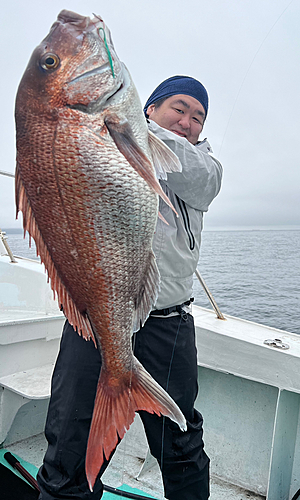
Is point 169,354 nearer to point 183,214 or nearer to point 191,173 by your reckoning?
point 183,214

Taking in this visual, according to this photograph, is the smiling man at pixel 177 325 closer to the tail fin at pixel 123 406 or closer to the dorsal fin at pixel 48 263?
the tail fin at pixel 123 406

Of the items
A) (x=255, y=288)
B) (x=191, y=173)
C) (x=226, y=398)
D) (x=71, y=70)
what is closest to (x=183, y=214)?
(x=191, y=173)

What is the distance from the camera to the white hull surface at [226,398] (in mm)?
2674

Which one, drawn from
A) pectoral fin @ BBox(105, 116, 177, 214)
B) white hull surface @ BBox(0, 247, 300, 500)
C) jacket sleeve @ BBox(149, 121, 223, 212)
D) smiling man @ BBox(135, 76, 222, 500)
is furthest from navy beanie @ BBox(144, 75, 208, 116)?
white hull surface @ BBox(0, 247, 300, 500)

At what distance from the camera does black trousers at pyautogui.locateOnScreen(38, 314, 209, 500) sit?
1.67 meters

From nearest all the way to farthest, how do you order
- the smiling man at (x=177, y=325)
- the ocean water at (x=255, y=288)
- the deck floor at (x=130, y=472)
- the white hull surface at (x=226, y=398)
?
the smiling man at (x=177, y=325) → the white hull surface at (x=226, y=398) → the deck floor at (x=130, y=472) → the ocean water at (x=255, y=288)

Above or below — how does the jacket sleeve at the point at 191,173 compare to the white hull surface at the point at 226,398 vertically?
above

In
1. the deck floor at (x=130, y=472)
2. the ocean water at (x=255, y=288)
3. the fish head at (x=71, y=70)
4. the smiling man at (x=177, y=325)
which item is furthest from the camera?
the ocean water at (x=255, y=288)

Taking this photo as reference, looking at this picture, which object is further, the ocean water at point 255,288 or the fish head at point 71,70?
the ocean water at point 255,288

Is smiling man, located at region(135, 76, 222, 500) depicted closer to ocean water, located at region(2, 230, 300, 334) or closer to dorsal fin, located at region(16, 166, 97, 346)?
dorsal fin, located at region(16, 166, 97, 346)

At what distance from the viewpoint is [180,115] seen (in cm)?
187

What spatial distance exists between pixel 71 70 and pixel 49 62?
0.07 m

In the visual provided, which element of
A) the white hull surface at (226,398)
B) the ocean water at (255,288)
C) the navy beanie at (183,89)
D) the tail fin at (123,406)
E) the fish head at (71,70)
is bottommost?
the ocean water at (255,288)

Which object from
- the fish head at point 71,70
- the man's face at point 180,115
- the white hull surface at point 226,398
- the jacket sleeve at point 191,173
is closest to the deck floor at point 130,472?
the white hull surface at point 226,398
